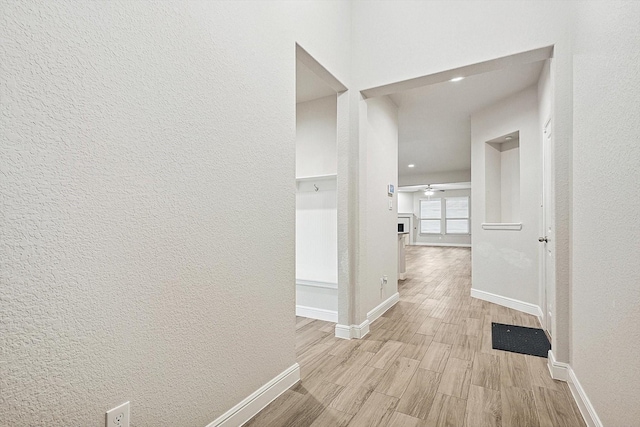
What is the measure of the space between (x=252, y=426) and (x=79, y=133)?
60.5 inches

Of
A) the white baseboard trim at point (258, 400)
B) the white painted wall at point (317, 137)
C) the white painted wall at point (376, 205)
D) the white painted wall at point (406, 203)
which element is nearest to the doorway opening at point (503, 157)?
the white painted wall at point (376, 205)

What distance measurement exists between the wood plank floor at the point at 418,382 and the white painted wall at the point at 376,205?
1.32 feet

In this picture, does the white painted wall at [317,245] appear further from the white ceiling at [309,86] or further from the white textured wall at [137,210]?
the white textured wall at [137,210]

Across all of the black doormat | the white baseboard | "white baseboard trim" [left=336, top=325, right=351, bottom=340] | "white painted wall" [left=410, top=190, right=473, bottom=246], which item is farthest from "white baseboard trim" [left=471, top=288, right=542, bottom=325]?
"white painted wall" [left=410, top=190, right=473, bottom=246]

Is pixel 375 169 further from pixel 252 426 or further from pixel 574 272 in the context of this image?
pixel 252 426

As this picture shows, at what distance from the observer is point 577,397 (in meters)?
1.79

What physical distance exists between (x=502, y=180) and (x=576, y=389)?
3.25m

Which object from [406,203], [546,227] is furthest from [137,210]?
[406,203]

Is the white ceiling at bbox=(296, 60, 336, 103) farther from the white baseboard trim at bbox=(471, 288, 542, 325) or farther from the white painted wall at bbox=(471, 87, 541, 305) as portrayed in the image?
the white baseboard trim at bbox=(471, 288, 542, 325)

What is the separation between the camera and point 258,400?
67.3 inches

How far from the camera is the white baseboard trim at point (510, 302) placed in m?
3.51

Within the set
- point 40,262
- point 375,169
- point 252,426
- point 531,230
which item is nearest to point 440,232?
point 531,230

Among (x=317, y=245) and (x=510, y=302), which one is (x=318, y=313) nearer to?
(x=317, y=245)

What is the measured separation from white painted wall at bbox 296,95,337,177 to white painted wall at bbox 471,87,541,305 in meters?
2.26
